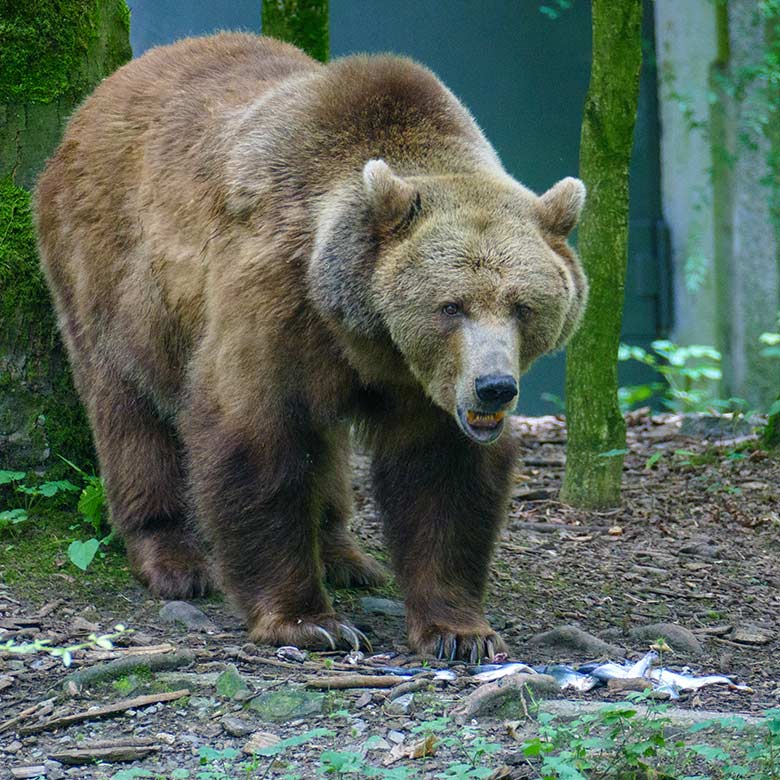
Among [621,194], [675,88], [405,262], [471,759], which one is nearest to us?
[471,759]

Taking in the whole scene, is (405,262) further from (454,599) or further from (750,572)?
(750,572)

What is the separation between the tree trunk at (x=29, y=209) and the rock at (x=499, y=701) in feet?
9.26

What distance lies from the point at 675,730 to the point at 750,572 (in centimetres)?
278

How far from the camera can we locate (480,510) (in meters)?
5.18

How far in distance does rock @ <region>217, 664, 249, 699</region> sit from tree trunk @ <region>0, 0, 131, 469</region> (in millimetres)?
2237

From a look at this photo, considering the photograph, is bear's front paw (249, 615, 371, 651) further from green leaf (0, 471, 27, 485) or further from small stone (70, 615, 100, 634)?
green leaf (0, 471, 27, 485)

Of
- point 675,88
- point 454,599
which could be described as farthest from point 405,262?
point 675,88

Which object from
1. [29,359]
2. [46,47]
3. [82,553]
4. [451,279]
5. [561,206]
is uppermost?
[46,47]

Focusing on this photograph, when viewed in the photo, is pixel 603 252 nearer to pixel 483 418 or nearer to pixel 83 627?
pixel 483 418

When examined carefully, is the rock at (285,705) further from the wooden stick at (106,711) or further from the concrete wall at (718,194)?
the concrete wall at (718,194)

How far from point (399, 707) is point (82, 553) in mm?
1736

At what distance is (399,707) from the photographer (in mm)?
4113

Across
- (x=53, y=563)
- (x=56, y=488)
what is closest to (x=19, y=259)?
(x=56, y=488)

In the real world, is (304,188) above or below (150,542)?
above
